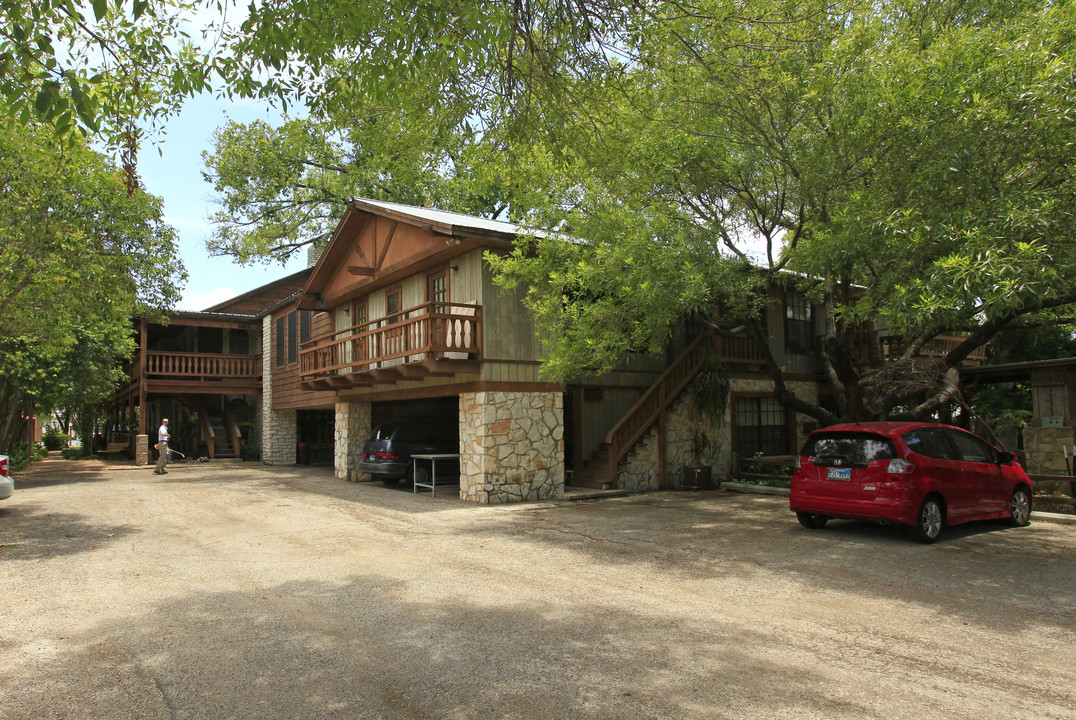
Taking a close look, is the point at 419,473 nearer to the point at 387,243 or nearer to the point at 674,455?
the point at 387,243

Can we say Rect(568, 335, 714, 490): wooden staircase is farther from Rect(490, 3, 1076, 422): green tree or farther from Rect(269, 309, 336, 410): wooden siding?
Rect(269, 309, 336, 410): wooden siding

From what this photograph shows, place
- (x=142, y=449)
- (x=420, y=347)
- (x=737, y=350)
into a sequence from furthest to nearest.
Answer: (x=142, y=449), (x=737, y=350), (x=420, y=347)

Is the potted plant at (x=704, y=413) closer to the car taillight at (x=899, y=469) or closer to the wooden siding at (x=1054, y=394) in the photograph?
the wooden siding at (x=1054, y=394)

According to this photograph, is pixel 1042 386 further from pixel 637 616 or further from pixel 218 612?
pixel 218 612

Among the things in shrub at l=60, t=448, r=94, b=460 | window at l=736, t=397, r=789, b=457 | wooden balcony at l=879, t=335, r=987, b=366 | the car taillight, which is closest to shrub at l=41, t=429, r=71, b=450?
shrub at l=60, t=448, r=94, b=460

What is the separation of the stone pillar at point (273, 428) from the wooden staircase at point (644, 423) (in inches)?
548

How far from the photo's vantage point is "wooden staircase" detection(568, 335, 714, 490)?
623 inches

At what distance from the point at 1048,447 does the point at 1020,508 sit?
4.58 metres

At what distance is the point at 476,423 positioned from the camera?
14.3 metres

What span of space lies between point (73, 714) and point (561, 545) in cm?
644

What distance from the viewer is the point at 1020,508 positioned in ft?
35.3

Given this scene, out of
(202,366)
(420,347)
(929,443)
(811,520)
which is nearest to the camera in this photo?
(929,443)

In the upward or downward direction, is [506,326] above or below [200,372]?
above

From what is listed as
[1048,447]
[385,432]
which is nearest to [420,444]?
[385,432]
